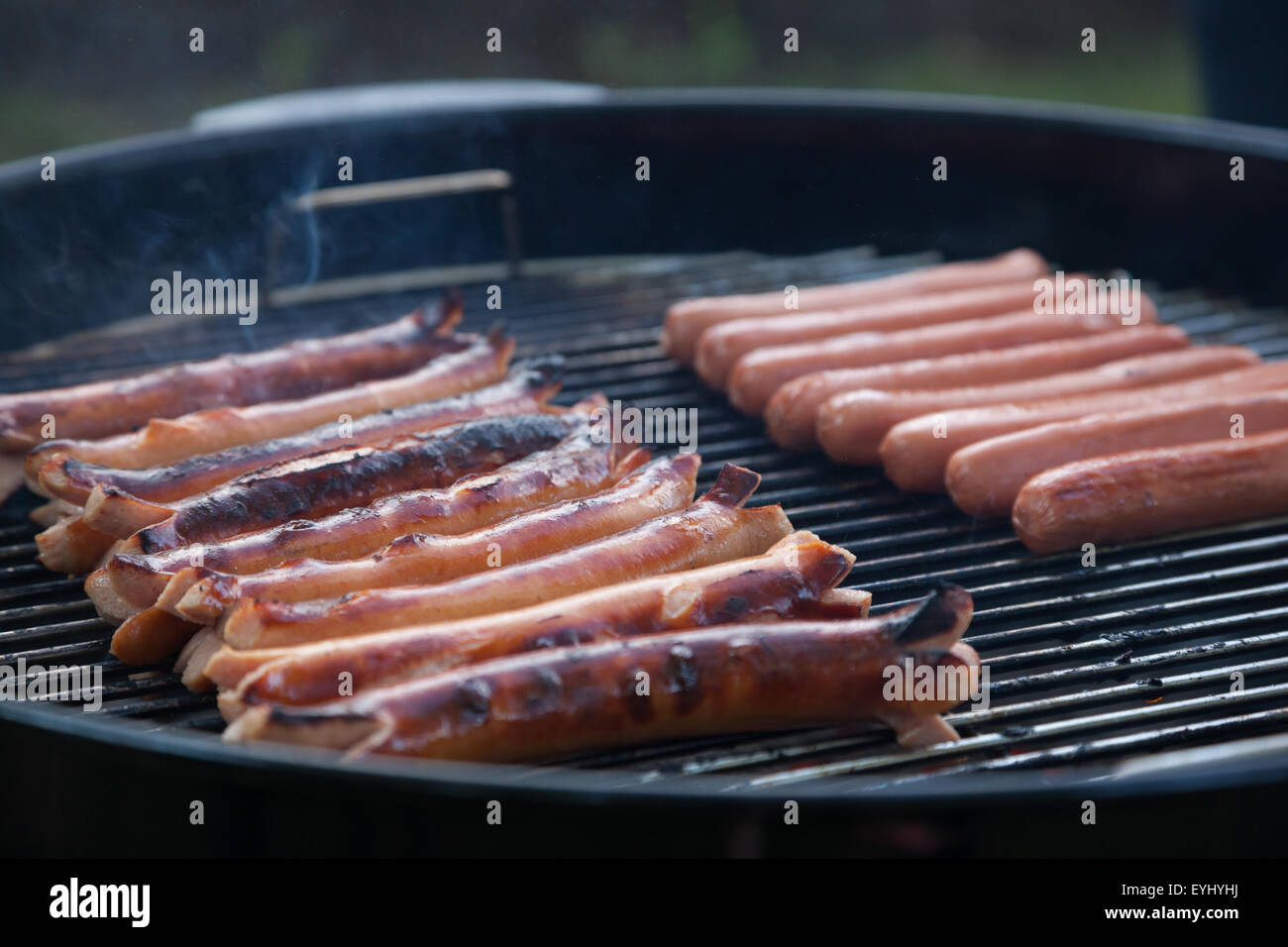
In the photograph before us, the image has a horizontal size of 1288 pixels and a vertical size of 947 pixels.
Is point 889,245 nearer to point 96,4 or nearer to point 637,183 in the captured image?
point 637,183

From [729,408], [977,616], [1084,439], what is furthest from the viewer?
[729,408]

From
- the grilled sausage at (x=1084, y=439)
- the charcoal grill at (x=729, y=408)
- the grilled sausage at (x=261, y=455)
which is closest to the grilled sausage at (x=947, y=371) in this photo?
the charcoal grill at (x=729, y=408)

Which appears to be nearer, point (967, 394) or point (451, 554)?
point (451, 554)

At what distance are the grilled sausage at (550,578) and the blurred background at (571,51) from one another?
367 inches

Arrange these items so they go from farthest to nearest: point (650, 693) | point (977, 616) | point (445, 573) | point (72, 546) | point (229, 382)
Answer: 1. point (229, 382)
2. point (72, 546)
3. point (977, 616)
4. point (445, 573)
5. point (650, 693)

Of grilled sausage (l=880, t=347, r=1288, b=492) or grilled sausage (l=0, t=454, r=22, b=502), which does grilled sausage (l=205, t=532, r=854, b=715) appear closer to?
grilled sausage (l=880, t=347, r=1288, b=492)

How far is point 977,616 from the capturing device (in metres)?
3.46

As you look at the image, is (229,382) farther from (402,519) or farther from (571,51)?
(571,51)

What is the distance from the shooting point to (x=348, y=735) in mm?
2570

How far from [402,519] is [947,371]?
2020mm

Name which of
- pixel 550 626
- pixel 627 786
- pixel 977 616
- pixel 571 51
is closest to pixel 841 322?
pixel 977 616

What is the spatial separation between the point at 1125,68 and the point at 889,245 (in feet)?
24.7

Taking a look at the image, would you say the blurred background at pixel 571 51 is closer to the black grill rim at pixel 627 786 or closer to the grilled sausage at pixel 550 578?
the grilled sausage at pixel 550 578
